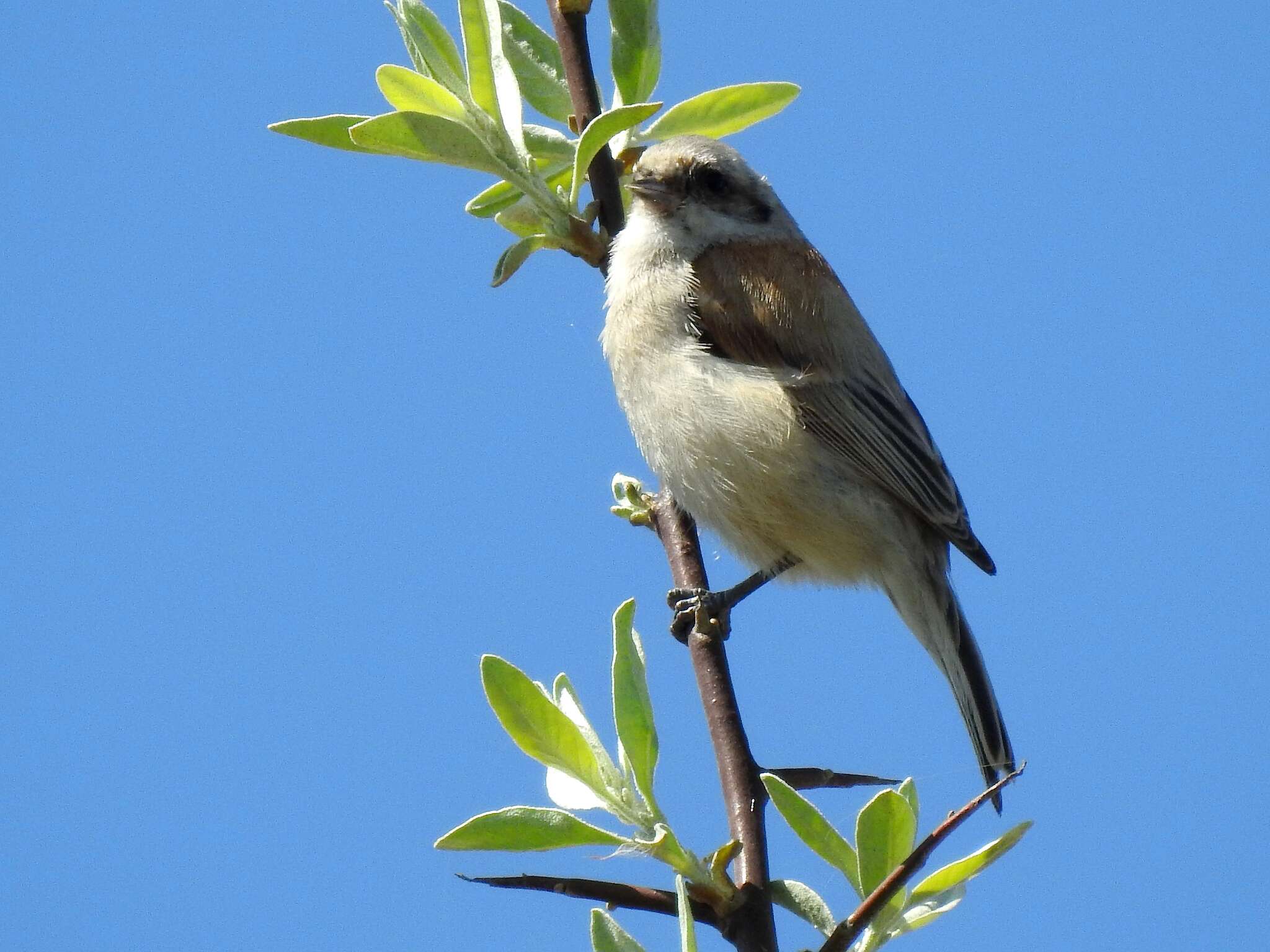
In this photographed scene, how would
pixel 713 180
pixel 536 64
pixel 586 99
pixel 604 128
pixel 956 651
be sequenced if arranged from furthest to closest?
1. pixel 713 180
2. pixel 956 651
3. pixel 536 64
4. pixel 586 99
5. pixel 604 128

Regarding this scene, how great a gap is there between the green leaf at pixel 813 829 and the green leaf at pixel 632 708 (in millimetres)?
193

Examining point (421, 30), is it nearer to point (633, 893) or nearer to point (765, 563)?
point (633, 893)

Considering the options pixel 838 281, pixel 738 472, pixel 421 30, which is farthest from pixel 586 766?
pixel 838 281

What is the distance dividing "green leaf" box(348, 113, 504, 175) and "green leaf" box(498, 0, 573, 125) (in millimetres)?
358

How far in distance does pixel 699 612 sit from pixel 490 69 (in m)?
0.98

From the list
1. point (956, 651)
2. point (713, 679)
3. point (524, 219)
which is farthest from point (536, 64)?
point (956, 651)

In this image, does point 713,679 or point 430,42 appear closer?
point 713,679

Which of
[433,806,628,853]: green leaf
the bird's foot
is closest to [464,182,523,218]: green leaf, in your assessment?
the bird's foot

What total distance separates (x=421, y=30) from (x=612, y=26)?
0.40 meters

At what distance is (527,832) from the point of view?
1.70 meters

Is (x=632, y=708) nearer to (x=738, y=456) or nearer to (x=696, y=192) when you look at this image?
(x=738, y=456)

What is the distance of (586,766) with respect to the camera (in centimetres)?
183

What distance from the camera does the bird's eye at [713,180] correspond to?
4.34 meters

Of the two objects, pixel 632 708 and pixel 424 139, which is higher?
pixel 424 139
